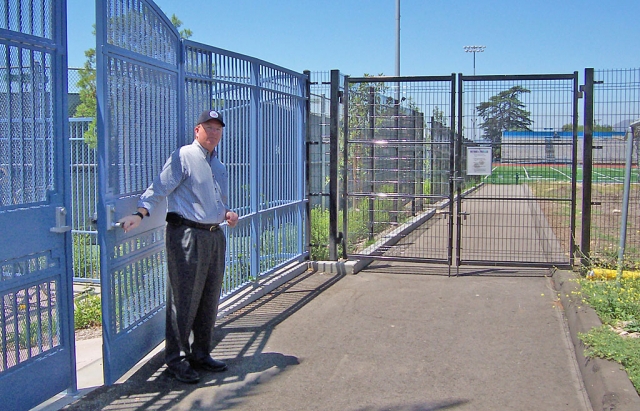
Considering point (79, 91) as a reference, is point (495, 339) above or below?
below

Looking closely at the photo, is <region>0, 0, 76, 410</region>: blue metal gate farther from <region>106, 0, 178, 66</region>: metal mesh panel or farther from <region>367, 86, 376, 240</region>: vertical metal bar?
<region>367, 86, 376, 240</region>: vertical metal bar

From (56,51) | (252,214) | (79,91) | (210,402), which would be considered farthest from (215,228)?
Answer: (79,91)

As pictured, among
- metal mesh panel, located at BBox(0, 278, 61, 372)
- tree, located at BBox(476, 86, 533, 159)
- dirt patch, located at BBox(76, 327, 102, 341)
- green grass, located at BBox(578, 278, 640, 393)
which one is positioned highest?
tree, located at BBox(476, 86, 533, 159)

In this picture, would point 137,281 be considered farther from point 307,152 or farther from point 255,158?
point 307,152

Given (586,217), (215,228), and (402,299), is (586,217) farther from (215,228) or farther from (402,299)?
(215,228)

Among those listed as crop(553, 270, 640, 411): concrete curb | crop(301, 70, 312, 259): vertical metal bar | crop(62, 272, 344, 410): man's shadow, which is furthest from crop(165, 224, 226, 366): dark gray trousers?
crop(301, 70, 312, 259): vertical metal bar

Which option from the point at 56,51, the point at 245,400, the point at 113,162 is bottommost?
the point at 245,400

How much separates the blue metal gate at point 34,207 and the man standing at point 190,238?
29.8 inches

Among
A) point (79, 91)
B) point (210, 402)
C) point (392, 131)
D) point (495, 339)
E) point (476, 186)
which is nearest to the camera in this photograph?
point (210, 402)

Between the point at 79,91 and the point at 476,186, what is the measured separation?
294 inches

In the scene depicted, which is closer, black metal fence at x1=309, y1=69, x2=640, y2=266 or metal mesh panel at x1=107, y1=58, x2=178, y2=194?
metal mesh panel at x1=107, y1=58, x2=178, y2=194

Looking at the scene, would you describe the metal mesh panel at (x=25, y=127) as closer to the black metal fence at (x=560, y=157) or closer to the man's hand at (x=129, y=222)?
the man's hand at (x=129, y=222)

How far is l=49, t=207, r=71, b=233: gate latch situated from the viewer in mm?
4250

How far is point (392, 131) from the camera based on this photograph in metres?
10.0
